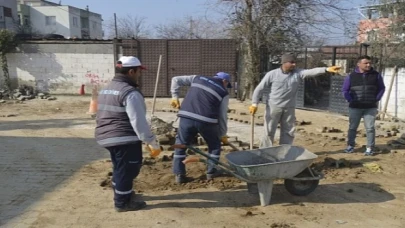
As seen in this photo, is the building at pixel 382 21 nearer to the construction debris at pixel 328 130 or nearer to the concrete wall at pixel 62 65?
the construction debris at pixel 328 130

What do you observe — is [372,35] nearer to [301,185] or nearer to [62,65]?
[301,185]

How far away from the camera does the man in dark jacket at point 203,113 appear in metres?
5.24

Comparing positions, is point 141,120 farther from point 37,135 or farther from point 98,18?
point 98,18

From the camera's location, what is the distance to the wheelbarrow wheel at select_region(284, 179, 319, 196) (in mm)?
4965

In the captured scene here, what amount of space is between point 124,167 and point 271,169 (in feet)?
5.22

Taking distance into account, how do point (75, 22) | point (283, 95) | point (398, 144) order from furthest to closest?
point (75, 22) < point (398, 144) < point (283, 95)

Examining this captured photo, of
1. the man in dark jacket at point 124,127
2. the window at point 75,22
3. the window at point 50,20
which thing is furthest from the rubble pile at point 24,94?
the window at point 75,22

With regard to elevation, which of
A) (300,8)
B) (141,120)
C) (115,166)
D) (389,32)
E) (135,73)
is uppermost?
(300,8)

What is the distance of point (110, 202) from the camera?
4.86 metres

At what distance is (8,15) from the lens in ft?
140

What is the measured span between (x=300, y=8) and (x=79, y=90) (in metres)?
9.03

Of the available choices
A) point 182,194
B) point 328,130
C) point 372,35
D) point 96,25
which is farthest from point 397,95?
point 96,25

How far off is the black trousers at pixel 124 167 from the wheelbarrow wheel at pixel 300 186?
182 centimetres

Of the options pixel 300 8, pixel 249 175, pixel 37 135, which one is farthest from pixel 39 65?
pixel 249 175
